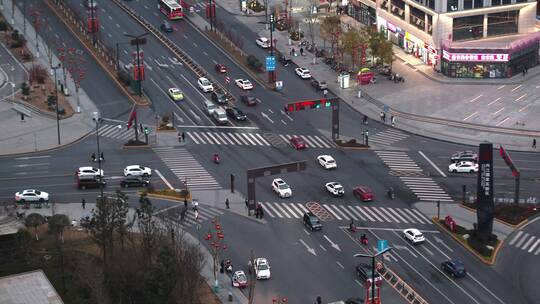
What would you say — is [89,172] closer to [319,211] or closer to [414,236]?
[319,211]

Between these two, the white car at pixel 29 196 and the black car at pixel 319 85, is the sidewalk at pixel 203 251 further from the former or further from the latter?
the black car at pixel 319 85

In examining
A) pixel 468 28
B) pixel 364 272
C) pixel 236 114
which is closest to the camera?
pixel 364 272

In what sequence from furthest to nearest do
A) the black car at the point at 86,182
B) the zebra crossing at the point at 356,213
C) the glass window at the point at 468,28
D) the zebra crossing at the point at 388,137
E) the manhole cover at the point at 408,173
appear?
the glass window at the point at 468,28 → the zebra crossing at the point at 388,137 → the manhole cover at the point at 408,173 → the black car at the point at 86,182 → the zebra crossing at the point at 356,213

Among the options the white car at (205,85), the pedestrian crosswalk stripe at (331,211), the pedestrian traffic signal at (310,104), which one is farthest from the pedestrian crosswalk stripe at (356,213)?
the white car at (205,85)

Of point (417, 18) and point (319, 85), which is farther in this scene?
point (417, 18)

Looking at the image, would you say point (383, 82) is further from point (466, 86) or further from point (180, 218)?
point (180, 218)

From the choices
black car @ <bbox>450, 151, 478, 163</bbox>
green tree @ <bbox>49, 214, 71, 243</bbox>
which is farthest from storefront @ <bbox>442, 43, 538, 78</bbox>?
green tree @ <bbox>49, 214, 71, 243</bbox>

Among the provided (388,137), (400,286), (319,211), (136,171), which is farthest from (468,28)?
(400,286)
